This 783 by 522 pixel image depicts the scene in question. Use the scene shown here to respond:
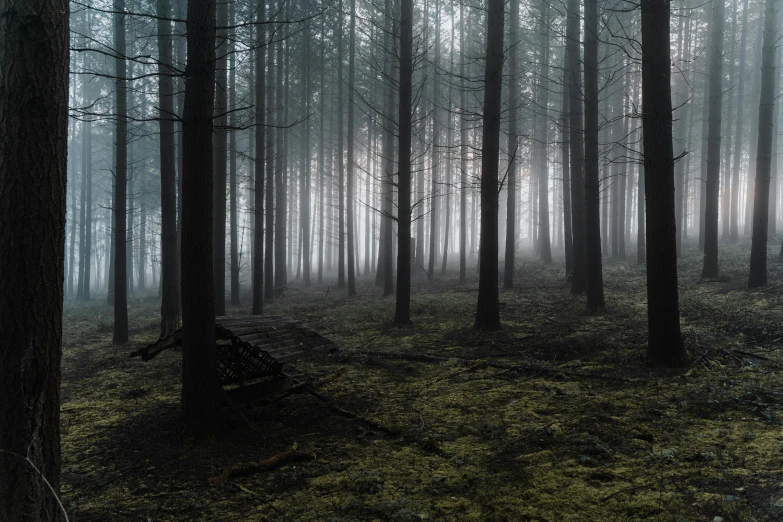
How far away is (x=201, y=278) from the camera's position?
5.50 metres

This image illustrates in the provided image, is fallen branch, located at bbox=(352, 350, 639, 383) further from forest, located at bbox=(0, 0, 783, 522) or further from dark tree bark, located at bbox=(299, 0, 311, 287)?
dark tree bark, located at bbox=(299, 0, 311, 287)

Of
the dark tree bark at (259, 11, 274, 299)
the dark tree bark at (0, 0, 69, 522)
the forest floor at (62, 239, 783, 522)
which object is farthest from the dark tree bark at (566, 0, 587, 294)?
the dark tree bark at (0, 0, 69, 522)

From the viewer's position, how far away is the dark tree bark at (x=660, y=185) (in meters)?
7.40

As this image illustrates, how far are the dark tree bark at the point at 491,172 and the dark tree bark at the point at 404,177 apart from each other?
7.20 ft

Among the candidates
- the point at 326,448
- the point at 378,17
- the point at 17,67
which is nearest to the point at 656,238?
the point at 326,448

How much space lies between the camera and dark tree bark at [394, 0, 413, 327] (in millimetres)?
12570

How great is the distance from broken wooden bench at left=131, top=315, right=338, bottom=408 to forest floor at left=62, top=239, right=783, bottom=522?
34 centimetres

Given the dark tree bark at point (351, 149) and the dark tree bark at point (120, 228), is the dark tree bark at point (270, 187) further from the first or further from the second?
the dark tree bark at point (120, 228)

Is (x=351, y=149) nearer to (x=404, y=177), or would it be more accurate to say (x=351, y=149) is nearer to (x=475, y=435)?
(x=404, y=177)

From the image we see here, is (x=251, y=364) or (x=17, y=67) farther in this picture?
(x=251, y=364)

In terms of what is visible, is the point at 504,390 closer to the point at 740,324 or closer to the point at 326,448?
the point at 326,448

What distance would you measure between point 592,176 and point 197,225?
10.6 meters

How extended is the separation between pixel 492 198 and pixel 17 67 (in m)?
9.20

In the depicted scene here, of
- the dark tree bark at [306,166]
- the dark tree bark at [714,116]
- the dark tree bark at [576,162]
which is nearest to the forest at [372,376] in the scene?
the dark tree bark at [576,162]
